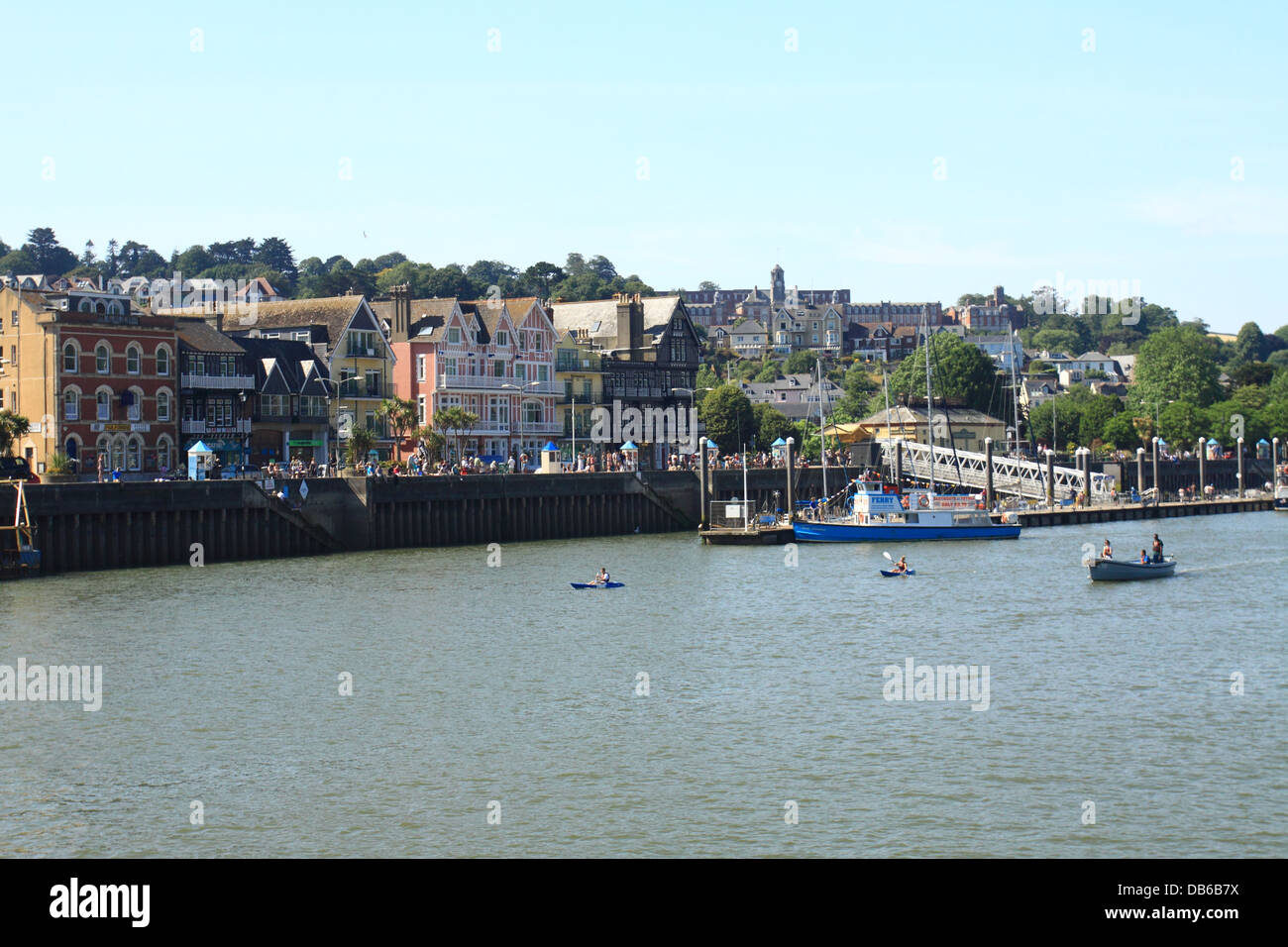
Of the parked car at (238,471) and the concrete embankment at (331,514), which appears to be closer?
the concrete embankment at (331,514)

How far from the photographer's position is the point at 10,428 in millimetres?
79312

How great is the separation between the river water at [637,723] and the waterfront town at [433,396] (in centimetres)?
2594

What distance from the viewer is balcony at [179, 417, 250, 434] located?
96438mm

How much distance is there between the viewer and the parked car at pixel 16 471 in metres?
73.2

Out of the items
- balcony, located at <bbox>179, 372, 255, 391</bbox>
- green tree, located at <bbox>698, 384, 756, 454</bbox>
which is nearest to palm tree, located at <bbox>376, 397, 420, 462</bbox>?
balcony, located at <bbox>179, 372, 255, 391</bbox>

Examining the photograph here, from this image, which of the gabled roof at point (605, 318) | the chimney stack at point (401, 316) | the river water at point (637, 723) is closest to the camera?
the river water at point (637, 723)

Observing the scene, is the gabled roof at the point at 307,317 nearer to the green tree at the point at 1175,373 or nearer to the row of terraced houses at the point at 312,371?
the row of terraced houses at the point at 312,371

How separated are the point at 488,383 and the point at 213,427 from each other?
92.5 feet

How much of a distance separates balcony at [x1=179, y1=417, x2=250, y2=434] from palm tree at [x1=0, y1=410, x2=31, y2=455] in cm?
1443

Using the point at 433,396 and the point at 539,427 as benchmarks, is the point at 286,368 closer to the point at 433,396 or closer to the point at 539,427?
the point at 433,396

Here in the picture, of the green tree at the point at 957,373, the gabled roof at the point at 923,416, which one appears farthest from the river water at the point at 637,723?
the green tree at the point at 957,373

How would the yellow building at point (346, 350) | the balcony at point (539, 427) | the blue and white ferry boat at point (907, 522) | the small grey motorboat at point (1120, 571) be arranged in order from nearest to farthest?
the small grey motorboat at point (1120, 571) < the blue and white ferry boat at point (907, 522) < the yellow building at point (346, 350) < the balcony at point (539, 427)
